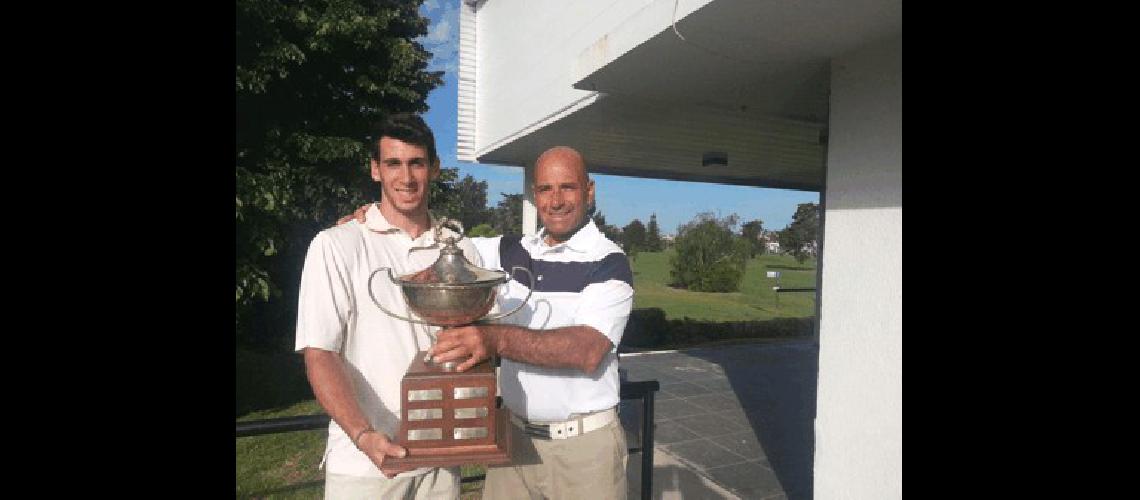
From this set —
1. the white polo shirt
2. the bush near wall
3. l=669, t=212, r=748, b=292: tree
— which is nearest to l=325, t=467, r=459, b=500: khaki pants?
the white polo shirt

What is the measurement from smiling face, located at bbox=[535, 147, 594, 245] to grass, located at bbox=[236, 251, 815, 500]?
2008 millimetres

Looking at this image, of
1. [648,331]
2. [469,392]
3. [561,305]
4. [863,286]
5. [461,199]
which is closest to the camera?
[469,392]

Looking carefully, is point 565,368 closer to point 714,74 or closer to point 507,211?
point 714,74

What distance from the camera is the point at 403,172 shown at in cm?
183

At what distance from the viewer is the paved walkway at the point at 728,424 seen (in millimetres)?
4641

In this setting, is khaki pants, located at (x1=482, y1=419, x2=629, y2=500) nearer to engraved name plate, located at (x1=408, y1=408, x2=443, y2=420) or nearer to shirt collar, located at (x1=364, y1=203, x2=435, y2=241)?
engraved name plate, located at (x1=408, y1=408, x2=443, y2=420)

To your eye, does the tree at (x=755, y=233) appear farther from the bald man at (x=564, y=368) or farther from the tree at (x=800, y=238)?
the bald man at (x=564, y=368)

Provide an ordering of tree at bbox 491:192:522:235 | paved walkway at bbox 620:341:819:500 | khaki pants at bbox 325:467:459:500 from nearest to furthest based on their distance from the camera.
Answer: khaki pants at bbox 325:467:459:500 → paved walkway at bbox 620:341:819:500 → tree at bbox 491:192:522:235

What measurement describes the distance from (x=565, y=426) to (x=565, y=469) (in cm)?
15

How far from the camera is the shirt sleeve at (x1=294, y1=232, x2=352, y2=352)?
1719 millimetres

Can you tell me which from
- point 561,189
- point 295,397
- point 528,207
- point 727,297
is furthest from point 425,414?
point 727,297
